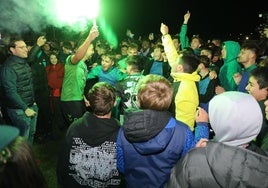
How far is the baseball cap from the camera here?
1.69 meters

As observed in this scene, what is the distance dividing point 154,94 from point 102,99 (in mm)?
634

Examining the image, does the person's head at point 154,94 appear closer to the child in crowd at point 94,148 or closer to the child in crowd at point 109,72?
the child in crowd at point 94,148

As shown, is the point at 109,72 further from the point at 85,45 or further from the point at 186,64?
the point at 186,64

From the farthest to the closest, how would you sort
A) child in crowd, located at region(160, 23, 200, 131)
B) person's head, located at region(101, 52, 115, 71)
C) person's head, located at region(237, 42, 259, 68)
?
person's head, located at region(101, 52, 115, 71)
person's head, located at region(237, 42, 259, 68)
child in crowd, located at region(160, 23, 200, 131)

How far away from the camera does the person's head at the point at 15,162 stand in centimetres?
172

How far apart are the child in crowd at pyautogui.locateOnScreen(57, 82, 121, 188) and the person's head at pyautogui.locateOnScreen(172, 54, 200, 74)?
172cm

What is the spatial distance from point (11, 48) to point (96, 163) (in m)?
3.62

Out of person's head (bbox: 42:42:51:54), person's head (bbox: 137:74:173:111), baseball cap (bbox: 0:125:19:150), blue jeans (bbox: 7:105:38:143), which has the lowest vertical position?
blue jeans (bbox: 7:105:38:143)

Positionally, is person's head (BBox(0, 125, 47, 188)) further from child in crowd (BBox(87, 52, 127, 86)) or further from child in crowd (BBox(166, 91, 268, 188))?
child in crowd (BBox(87, 52, 127, 86))

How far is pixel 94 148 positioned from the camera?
324 cm

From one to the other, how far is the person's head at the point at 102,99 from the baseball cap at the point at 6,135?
1.56 metres

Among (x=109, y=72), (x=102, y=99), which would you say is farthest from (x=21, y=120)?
(x=102, y=99)

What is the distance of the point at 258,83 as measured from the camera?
429 cm

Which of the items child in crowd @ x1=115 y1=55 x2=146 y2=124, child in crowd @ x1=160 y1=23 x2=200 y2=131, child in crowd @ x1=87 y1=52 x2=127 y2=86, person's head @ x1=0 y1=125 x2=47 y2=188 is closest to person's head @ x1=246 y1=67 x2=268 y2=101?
child in crowd @ x1=160 y1=23 x2=200 y2=131
